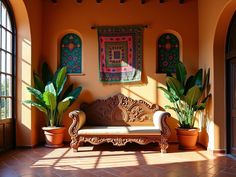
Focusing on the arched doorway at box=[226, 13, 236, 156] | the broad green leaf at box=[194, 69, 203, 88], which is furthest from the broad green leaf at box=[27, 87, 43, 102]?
the arched doorway at box=[226, 13, 236, 156]

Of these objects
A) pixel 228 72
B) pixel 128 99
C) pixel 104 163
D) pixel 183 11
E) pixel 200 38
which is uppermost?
pixel 183 11

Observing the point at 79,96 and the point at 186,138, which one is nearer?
the point at 186,138

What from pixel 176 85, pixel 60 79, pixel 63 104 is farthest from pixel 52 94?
pixel 176 85

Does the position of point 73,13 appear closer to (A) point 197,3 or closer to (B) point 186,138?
(A) point 197,3

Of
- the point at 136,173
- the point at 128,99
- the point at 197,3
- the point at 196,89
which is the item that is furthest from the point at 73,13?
the point at 136,173

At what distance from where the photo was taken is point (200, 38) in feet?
17.7

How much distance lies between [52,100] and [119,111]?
4.81ft

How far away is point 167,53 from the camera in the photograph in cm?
564

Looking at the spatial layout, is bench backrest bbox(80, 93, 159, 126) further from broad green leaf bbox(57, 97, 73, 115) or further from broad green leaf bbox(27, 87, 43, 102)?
broad green leaf bbox(27, 87, 43, 102)

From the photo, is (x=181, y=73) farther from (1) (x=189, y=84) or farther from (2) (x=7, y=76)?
(2) (x=7, y=76)

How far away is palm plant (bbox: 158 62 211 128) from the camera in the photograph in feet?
15.7

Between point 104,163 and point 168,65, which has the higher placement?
point 168,65

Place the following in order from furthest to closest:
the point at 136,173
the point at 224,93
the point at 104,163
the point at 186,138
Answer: the point at 186,138
the point at 224,93
the point at 104,163
the point at 136,173

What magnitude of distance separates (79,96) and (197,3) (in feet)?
11.1
